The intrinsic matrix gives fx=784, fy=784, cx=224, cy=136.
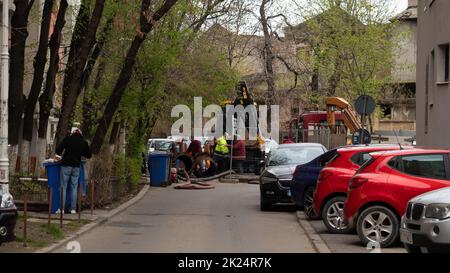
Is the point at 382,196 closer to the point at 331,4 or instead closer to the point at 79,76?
the point at 79,76

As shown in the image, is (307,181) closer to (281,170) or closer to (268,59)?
(281,170)

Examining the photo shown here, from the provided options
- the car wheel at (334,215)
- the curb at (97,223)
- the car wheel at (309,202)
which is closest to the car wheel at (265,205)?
the car wheel at (309,202)

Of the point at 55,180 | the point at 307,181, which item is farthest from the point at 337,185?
the point at 55,180

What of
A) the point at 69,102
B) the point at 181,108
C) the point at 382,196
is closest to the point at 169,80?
the point at 181,108

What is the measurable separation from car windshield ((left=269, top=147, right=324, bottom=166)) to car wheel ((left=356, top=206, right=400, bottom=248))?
756cm

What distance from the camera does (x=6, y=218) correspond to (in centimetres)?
1111

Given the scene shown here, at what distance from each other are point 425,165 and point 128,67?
963 centimetres

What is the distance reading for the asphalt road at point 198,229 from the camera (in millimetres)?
12961

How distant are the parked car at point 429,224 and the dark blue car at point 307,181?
724cm

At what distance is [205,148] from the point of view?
36.9 metres

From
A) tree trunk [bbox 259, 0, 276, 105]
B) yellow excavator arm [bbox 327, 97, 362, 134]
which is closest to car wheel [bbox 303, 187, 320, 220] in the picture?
yellow excavator arm [bbox 327, 97, 362, 134]

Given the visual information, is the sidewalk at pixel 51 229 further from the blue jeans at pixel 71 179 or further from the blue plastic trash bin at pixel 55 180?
the blue jeans at pixel 71 179

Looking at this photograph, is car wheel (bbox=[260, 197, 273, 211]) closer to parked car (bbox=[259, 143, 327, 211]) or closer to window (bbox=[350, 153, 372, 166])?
parked car (bbox=[259, 143, 327, 211])

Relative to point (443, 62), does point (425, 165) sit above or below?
below
